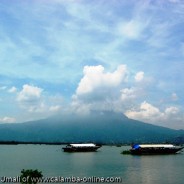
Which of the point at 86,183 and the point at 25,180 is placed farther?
the point at 86,183

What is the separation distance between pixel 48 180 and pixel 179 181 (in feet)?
58.1

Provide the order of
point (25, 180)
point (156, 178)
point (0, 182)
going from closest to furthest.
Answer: point (25, 180)
point (0, 182)
point (156, 178)

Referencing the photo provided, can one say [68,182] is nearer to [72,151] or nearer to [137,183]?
[137,183]

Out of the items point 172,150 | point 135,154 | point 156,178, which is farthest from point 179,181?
point 172,150

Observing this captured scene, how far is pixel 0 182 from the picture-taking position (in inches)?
1592

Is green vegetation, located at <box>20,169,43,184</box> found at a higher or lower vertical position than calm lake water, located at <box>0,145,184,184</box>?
higher

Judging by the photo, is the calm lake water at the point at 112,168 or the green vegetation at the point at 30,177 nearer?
the green vegetation at the point at 30,177

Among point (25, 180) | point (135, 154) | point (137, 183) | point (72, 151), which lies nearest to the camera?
point (25, 180)

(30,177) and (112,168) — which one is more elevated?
(30,177)

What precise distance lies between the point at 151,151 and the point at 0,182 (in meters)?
70.5

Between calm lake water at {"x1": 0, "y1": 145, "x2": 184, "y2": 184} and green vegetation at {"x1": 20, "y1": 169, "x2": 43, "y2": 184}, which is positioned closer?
green vegetation at {"x1": 20, "y1": 169, "x2": 43, "y2": 184}

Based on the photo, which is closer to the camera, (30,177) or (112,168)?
(30,177)

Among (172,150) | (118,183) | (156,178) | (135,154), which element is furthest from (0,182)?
(172,150)

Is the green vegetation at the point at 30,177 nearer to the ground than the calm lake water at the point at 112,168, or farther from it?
farther from it
